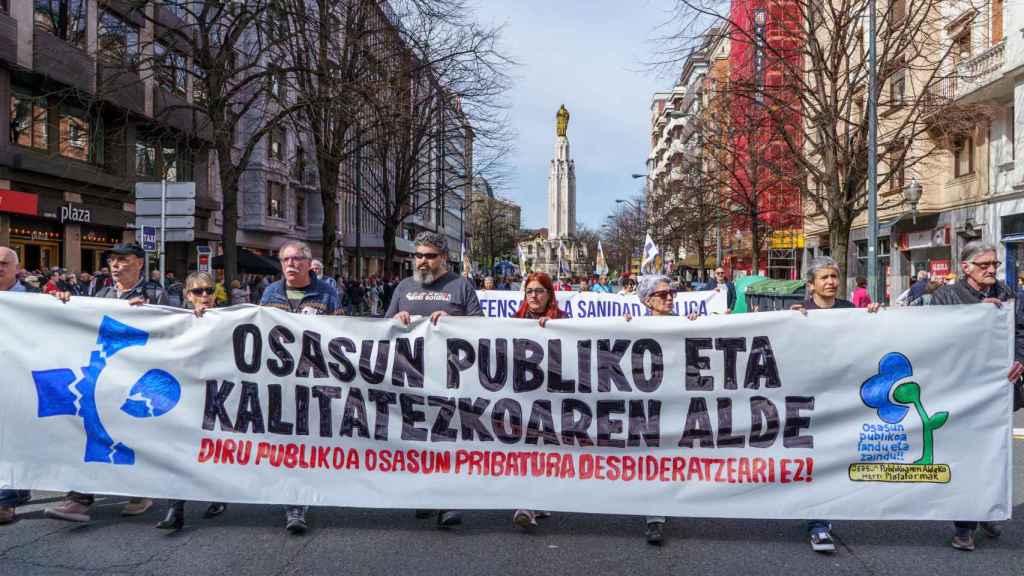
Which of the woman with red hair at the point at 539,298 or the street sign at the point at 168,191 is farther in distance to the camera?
the street sign at the point at 168,191

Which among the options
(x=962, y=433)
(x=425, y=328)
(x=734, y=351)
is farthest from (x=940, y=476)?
(x=425, y=328)

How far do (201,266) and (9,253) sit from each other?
16787mm

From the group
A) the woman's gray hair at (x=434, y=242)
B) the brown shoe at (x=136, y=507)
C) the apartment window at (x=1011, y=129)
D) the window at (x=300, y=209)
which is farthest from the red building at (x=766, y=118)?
the window at (x=300, y=209)

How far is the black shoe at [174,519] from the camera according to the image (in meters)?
5.01

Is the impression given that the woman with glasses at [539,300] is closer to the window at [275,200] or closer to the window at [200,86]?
the window at [200,86]

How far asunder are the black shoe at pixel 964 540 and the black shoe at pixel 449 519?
293 cm

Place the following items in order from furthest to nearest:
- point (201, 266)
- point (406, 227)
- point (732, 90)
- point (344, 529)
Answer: point (406, 227) → point (201, 266) → point (732, 90) → point (344, 529)

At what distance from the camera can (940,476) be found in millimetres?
4715

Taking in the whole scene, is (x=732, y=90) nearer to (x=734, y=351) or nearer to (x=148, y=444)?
(x=734, y=351)

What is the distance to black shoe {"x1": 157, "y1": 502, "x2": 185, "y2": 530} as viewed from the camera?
197 inches

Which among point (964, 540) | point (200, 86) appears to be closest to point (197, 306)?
point (964, 540)

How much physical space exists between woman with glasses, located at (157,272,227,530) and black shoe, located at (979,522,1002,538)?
4810 millimetres

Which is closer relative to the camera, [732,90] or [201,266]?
[732,90]

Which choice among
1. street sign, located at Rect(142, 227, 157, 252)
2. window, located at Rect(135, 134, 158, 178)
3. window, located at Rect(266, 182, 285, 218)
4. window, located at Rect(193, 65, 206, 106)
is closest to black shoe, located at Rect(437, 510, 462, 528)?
street sign, located at Rect(142, 227, 157, 252)
